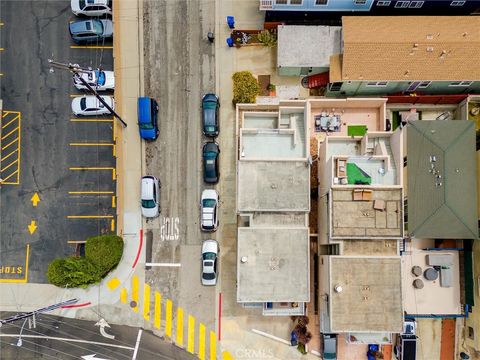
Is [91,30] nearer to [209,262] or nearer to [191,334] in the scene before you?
[209,262]

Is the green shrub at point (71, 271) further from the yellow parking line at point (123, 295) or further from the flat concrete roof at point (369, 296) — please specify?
the flat concrete roof at point (369, 296)

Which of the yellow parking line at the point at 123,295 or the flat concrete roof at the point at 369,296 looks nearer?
the flat concrete roof at the point at 369,296

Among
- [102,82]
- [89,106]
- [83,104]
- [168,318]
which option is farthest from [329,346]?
[102,82]

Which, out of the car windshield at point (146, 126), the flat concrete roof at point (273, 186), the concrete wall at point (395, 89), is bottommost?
the flat concrete roof at point (273, 186)

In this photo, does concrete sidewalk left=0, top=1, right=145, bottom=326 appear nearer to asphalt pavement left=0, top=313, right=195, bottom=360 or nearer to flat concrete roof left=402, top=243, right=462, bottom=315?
asphalt pavement left=0, top=313, right=195, bottom=360

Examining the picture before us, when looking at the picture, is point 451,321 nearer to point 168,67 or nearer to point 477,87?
point 477,87

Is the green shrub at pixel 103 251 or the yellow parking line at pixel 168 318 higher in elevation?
the green shrub at pixel 103 251

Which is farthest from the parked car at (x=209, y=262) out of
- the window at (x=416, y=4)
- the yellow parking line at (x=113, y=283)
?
the window at (x=416, y=4)
